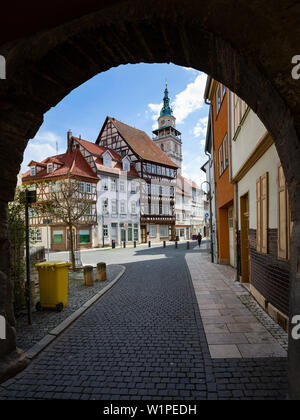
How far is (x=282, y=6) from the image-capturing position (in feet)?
7.14

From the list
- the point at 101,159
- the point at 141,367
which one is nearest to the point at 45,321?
the point at 141,367

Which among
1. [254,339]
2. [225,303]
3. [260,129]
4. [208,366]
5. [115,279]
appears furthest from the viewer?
[115,279]

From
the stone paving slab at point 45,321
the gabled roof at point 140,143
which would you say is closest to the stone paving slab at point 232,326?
the stone paving slab at point 45,321

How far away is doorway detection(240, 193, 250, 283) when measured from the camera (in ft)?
26.6

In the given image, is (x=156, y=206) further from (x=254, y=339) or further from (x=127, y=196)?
(x=254, y=339)

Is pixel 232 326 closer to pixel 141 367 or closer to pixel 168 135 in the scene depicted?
pixel 141 367

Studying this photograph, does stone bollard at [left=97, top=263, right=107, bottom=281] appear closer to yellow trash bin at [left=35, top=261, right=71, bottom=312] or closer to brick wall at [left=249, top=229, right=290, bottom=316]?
yellow trash bin at [left=35, top=261, right=71, bottom=312]

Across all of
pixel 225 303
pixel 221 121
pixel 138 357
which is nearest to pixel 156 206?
pixel 221 121

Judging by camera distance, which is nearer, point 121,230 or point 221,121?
point 221,121

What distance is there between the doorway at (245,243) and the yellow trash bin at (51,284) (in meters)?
5.69

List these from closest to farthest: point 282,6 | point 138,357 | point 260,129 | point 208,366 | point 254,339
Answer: point 282,6, point 208,366, point 138,357, point 254,339, point 260,129

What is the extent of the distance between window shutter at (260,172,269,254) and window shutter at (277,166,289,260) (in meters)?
0.73

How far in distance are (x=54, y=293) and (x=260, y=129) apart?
592 centimetres

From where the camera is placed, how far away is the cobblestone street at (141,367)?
9.16 ft
